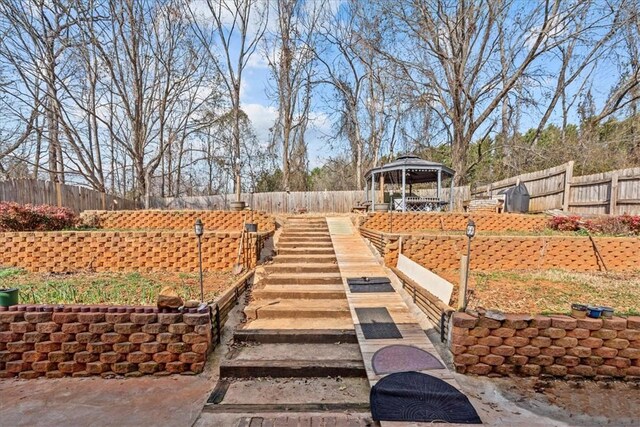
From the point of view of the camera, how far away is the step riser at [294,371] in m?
2.90

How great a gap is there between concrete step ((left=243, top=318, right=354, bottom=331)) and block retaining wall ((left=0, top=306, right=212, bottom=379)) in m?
0.88

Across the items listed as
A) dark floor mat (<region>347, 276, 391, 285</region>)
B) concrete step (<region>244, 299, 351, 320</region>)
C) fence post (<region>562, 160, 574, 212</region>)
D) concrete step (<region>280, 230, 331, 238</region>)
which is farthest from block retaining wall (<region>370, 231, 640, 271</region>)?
fence post (<region>562, 160, 574, 212</region>)

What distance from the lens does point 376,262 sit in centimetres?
596

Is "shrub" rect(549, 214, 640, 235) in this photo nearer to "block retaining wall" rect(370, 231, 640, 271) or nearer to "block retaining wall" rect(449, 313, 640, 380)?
"block retaining wall" rect(370, 231, 640, 271)

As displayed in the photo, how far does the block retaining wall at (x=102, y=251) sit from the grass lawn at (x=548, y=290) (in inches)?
170

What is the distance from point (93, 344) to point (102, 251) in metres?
4.37

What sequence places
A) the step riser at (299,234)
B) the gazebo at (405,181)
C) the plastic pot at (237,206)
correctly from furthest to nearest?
the gazebo at (405,181), the plastic pot at (237,206), the step riser at (299,234)

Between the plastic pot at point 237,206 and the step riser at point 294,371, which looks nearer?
the step riser at point 294,371

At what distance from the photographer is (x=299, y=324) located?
12.4 feet

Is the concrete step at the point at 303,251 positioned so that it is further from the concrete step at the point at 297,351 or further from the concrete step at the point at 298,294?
the concrete step at the point at 297,351

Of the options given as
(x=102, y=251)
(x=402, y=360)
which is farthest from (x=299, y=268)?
(x=102, y=251)

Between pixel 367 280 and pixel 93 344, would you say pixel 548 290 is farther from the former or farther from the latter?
pixel 93 344

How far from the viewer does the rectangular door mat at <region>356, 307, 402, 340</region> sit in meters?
3.40

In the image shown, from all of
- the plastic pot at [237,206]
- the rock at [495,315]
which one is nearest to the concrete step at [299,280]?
the rock at [495,315]
